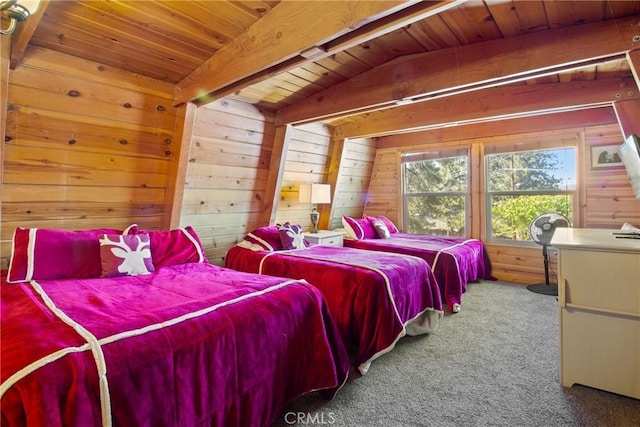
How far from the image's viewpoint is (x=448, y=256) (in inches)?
139

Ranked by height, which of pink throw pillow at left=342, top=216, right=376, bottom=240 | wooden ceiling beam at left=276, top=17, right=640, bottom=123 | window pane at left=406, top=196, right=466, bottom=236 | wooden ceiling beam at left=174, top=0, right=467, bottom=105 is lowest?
pink throw pillow at left=342, top=216, right=376, bottom=240

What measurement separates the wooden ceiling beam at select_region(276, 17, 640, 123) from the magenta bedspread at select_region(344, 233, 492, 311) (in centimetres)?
164

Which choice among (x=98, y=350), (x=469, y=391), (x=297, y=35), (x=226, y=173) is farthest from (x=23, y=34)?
(x=469, y=391)

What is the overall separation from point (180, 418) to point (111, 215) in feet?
6.54

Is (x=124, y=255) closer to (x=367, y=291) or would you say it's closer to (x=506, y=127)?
(x=367, y=291)

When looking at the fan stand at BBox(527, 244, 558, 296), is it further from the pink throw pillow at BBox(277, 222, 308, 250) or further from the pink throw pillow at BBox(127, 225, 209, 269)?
the pink throw pillow at BBox(127, 225, 209, 269)

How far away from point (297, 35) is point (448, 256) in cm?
267

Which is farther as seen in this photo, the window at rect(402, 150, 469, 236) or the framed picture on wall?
the window at rect(402, 150, 469, 236)

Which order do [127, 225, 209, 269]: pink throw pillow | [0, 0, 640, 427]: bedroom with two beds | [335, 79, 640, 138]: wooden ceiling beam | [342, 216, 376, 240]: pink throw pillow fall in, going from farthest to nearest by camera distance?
[342, 216, 376, 240]: pink throw pillow
[335, 79, 640, 138]: wooden ceiling beam
[127, 225, 209, 269]: pink throw pillow
[0, 0, 640, 427]: bedroom with two beds

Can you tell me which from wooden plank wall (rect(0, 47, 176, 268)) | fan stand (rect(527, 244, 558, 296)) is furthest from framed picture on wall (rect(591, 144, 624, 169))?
wooden plank wall (rect(0, 47, 176, 268))

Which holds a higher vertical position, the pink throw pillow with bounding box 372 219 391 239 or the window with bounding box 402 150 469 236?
the window with bounding box 402 150 469 236

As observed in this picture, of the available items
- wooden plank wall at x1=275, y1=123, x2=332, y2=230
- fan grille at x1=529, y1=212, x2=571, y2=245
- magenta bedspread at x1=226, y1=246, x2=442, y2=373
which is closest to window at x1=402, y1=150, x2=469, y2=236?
fan grille at x1=529, y1=212, x2=571, y2=245

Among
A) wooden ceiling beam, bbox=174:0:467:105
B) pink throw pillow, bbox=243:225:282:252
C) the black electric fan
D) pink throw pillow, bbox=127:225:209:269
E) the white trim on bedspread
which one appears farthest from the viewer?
the black electric fan

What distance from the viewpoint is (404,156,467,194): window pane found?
15.9 ft
